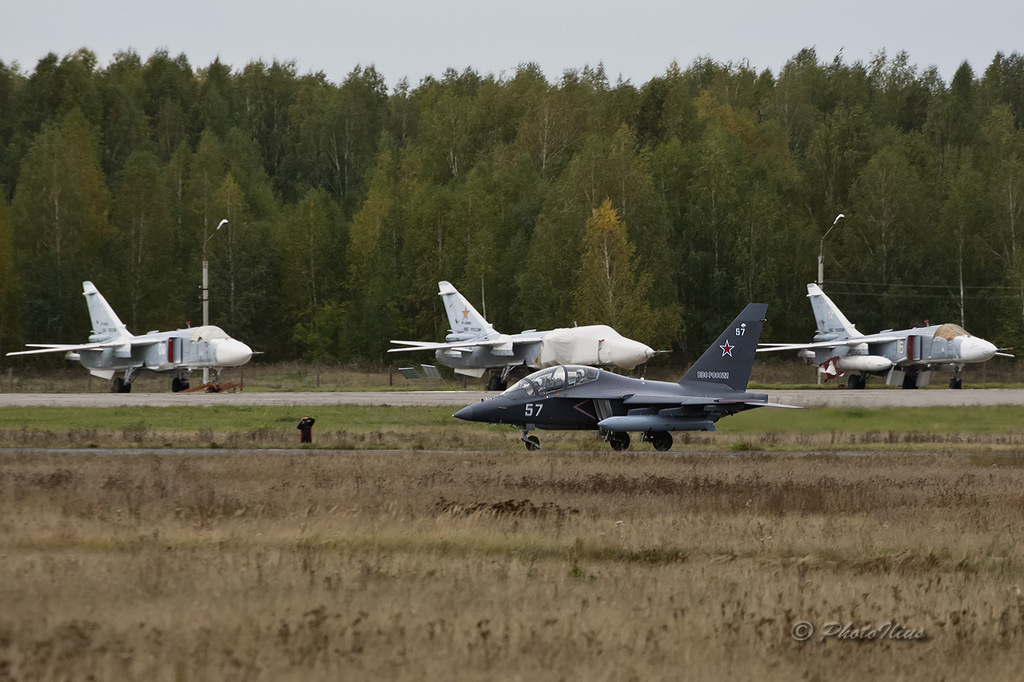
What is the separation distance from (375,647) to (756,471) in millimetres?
12727

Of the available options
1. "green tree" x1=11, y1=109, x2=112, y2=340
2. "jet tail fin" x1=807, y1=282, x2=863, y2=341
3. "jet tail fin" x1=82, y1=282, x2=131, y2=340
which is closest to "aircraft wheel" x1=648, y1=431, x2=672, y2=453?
"jet tail fin" x1=807, y1=282, x2=863, y2=341

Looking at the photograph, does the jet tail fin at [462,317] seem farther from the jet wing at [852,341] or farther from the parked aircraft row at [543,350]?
the jet wing at [852,341]

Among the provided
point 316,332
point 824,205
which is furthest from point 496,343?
point 824,205

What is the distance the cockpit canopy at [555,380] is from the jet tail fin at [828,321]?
2870cm

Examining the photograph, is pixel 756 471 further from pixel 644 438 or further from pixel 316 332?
pixel 316 332

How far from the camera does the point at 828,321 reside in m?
51.1

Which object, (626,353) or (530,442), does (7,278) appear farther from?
(530,442)

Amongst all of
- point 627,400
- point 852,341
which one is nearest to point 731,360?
point 627,400

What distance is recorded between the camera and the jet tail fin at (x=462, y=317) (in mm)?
52688

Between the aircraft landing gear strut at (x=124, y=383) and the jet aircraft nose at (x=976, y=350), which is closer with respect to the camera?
the jet aircraft nose at (x=976, y=350)

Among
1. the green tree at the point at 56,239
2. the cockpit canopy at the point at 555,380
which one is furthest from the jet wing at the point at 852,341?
the green tree at the point at 56,239

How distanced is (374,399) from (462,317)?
13438 mm

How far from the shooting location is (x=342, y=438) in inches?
1056

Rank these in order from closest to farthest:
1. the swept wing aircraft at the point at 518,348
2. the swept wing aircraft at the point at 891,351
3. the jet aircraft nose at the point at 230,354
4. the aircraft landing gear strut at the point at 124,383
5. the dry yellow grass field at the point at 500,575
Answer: the dry yellow grass field at the point at 500,575 → the swept wing aircraft at the point at 891,351 → the swept wing aircraft at the point at 518,348 → the jet aircraft nose at the point at 230,354 → the aircraft landing gear strut at the point at 124,383
